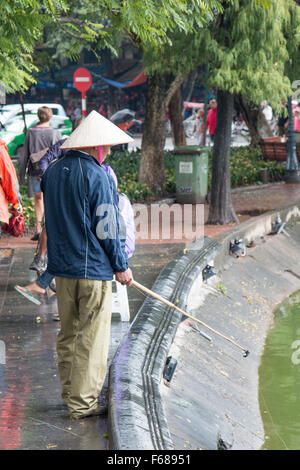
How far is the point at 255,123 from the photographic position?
24438 millimetres

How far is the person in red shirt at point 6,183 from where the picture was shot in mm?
7922

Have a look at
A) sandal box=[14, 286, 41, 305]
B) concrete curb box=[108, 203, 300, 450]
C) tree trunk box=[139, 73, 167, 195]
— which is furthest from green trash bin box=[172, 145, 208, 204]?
sandal box=[14, 286, 41, 305]

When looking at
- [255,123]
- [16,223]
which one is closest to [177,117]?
[255,123]

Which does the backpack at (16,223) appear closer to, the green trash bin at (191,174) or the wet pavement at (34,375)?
the wet pavement at (34,375)

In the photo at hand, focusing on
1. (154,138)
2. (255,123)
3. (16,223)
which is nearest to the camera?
(16,223)

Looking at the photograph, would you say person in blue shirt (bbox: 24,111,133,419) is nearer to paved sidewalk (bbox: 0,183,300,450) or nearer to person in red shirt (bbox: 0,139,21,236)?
paved sidewalk (bbox: 0,183,300,450)

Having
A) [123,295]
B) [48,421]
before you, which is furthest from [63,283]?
[123,295]

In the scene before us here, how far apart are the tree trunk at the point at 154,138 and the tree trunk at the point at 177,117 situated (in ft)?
9.68

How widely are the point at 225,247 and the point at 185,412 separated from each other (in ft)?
18.0

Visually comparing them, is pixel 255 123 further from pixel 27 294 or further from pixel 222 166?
pixel 27 294

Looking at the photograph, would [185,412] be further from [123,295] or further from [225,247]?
[225,247]

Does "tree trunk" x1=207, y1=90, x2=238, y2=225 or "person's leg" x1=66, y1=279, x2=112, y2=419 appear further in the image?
"tree trunk" x1=207, y1=90, x2=238, y2=225

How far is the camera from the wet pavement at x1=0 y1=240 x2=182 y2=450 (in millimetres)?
5102

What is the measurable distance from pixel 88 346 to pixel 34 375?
1.19 meters
